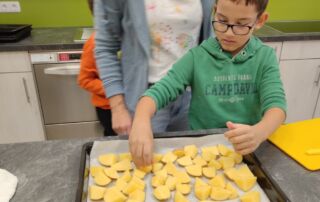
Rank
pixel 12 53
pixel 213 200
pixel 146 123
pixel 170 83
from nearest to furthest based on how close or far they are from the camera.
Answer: pixel 213 200 < pixel 146 123 < pixel 170 83 < pixel 12 53

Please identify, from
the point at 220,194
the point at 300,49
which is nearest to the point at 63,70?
the point at 220,194

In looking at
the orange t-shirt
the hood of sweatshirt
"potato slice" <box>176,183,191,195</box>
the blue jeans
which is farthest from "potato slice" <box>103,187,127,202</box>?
the orange t-shirt

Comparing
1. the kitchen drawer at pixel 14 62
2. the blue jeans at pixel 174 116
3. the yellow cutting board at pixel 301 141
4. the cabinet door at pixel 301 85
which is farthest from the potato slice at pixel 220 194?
the cabinet door at pixel 301 85

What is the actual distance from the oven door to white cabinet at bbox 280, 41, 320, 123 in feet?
4.17

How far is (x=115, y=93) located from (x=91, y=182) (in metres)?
0.35

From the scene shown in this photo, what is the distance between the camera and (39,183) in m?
0.66

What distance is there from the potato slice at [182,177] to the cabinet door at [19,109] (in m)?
1.32

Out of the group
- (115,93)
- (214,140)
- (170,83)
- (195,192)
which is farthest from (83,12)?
(195,192)

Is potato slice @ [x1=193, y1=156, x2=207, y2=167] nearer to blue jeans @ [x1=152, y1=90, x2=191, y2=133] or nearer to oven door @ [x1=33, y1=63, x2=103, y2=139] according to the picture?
blue jeans @ [x1=152, y1=90, x2=191, y2=133]

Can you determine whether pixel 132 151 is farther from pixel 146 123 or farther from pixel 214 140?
pixel 214 140

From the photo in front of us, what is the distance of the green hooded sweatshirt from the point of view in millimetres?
852

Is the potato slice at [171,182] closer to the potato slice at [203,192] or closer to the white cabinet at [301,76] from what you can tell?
the potato slice at [203,192]

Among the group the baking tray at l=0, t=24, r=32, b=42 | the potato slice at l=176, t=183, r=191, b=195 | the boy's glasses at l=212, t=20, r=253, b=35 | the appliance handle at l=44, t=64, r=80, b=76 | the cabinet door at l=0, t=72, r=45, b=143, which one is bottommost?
the cabinet door at l=0, t=72, r=45, b=143

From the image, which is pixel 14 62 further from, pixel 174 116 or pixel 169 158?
pixel 169 158
